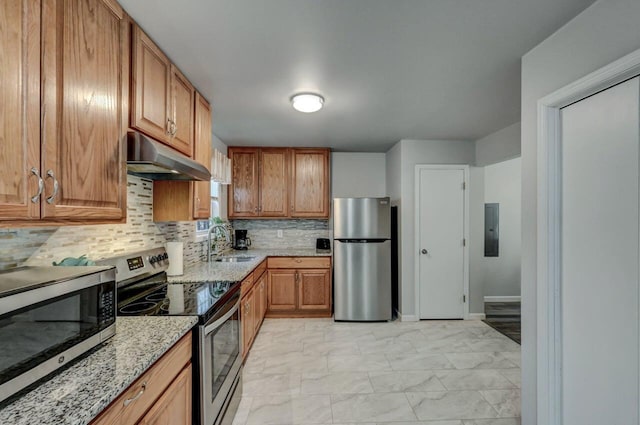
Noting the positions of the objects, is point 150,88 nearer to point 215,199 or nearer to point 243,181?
point 215,199

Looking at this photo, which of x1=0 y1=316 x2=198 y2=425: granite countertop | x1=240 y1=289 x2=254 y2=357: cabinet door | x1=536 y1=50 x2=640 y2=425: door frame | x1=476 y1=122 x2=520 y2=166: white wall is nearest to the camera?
x1=0 y1=316 x2=198 y2=425: granite countertop

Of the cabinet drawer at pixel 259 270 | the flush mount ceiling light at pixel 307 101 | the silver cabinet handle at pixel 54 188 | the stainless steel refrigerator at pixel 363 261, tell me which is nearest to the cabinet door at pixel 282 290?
the cabinet drawer at pixel 259 270

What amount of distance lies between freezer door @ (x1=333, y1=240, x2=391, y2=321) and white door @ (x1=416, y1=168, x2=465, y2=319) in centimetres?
48

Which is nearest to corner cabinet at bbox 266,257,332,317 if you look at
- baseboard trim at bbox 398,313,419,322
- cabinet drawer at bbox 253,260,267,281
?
cabinet drawer at bbox 253,260,267,281

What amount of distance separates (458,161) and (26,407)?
14.0 ft

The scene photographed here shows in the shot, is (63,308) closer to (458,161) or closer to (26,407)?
(26,407)

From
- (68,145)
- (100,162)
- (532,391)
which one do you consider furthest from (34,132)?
(532,391)

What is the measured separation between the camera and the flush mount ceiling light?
7.89 ft

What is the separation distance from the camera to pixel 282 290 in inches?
161

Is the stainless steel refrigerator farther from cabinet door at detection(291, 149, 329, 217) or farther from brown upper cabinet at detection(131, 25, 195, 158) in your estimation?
brown upper cabinet at detection(131, 25, 195, 158)

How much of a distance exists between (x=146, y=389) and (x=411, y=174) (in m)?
3.59

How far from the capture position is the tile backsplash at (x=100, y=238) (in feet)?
4.13

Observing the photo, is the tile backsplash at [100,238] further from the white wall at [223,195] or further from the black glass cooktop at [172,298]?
the white wall at [223,195]

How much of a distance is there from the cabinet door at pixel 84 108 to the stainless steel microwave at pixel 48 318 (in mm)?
225
